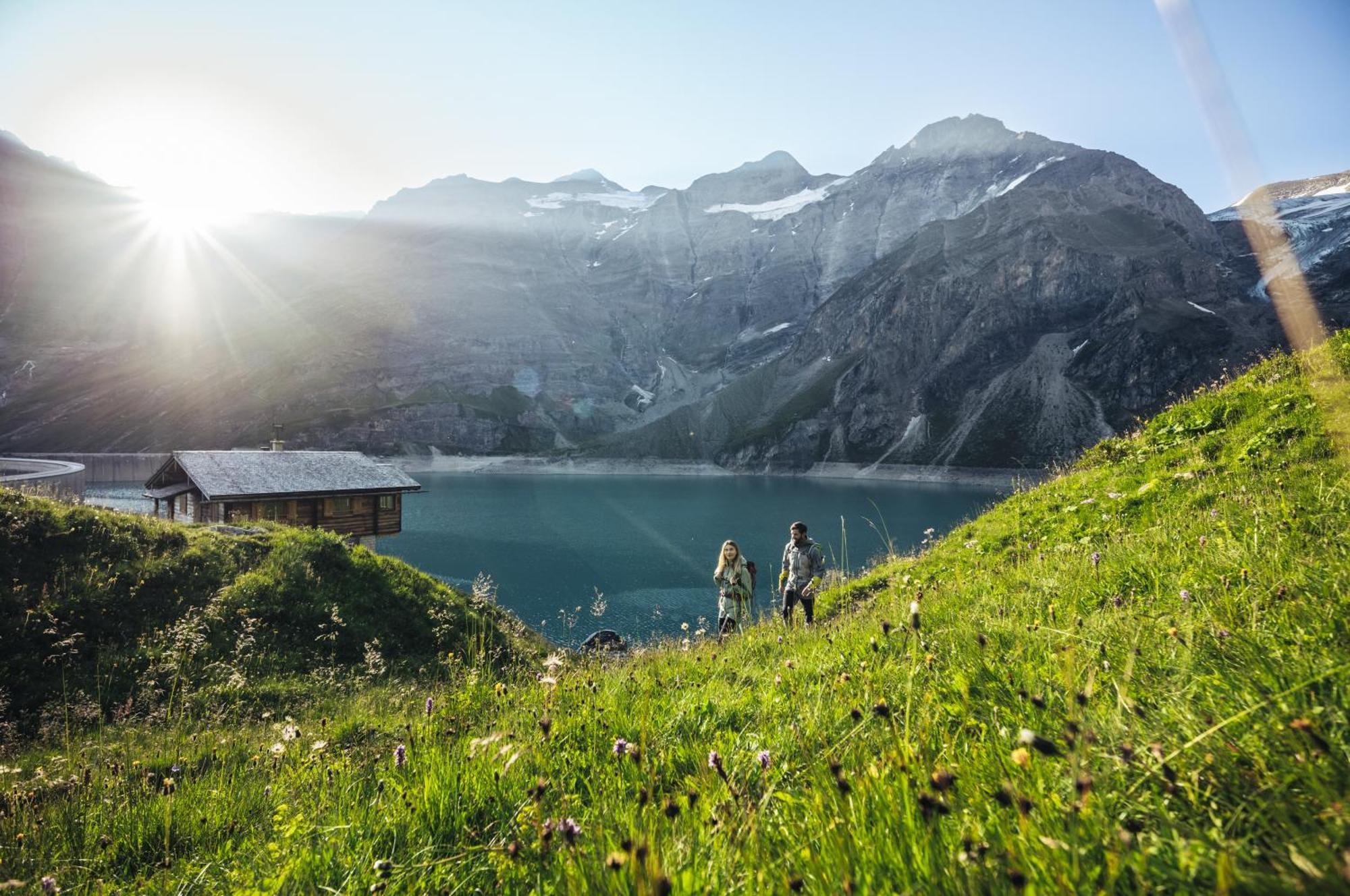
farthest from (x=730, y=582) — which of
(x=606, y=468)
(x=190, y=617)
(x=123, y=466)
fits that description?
(x=606, y=468)

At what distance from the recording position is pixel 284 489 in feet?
96.9

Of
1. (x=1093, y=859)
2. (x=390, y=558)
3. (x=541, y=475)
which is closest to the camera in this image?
(x=1093, y=859)

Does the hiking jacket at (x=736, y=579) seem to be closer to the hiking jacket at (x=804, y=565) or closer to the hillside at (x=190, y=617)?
the hiking jacket at (x=804, y=565)

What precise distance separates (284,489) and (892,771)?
34.5 meters

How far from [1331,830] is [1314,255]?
249 metres

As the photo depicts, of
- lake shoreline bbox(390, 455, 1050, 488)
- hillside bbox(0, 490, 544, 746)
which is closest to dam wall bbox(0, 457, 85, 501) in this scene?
hillside bbox(0, 490, 544, 746)

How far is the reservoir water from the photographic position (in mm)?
35812

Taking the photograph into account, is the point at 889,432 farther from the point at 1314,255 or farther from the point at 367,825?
the point at 367,825

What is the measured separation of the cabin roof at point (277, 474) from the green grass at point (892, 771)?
1099 inches

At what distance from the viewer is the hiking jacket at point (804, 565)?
10398mm

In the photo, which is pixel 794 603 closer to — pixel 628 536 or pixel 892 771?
pixel 892 771

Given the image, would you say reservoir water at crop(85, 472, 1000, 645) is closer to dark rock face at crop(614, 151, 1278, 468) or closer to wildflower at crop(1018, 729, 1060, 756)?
wildflower at crop(1018, 729, 1060, 756)

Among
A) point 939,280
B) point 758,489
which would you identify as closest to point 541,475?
point 758,489

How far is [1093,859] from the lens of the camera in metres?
1.25
